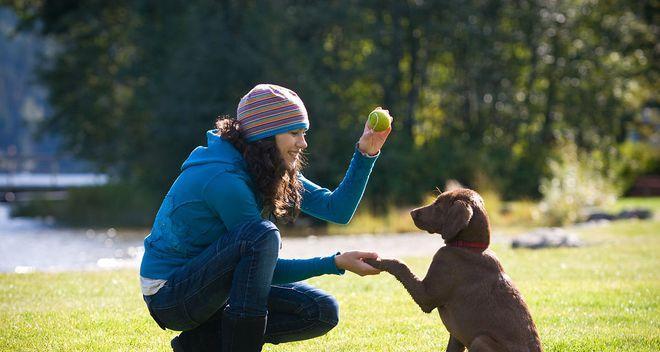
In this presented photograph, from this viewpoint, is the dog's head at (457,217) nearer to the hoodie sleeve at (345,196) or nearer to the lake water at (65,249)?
the hoodie sleeve at (345,196)

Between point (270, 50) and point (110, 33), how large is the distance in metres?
10.1

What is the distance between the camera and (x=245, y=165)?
450 cm

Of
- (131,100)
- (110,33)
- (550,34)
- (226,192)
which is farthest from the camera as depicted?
(110,33)

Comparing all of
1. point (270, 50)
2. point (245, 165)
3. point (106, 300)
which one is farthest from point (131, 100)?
point (245, 165)

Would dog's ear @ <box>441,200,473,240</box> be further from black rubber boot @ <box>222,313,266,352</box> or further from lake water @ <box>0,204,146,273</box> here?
lake water @ <box>0,204,146,273</box>

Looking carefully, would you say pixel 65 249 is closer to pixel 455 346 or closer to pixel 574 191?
pixel 574 191

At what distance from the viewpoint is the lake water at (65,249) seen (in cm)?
1297

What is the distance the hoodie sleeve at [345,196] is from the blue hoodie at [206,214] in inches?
19.5

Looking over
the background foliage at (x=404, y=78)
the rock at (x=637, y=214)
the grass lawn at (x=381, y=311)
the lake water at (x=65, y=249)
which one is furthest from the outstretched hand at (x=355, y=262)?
the background foliage at (x=404, y=78)

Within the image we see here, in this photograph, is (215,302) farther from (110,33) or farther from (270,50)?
(110,33)

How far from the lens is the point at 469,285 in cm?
433

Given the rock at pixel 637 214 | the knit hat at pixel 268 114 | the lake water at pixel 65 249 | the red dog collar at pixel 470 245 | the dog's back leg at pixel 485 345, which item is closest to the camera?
the dog's back leg at pixel 485 345

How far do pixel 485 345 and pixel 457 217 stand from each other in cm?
62

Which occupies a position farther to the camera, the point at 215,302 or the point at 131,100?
the point at 131,100
